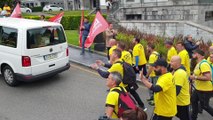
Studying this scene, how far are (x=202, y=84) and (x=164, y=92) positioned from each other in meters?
1.60

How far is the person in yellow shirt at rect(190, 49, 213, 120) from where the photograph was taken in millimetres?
5435

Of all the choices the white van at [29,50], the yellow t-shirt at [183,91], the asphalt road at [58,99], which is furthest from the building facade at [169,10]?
the yellow t-shirt at [183,91]

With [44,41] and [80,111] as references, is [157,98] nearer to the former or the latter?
[80,111]

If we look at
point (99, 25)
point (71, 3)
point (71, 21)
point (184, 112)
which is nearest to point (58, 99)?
point (184, 112)

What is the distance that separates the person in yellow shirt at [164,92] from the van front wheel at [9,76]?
16.6 ft

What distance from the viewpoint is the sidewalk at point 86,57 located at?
11416 mm

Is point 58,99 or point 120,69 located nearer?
point 120,69

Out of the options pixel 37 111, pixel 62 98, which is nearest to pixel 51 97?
pixel 62 98

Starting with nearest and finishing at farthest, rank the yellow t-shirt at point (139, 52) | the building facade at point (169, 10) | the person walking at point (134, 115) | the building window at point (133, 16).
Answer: the person walking at point (134, 115) < the yellow t-shirt at point (139, 52) < the building facade at point (169, 10) < the building window at point (133, 16)

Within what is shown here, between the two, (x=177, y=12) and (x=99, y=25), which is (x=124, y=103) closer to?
(x=99, y=25)

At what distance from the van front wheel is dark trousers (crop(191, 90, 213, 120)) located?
5.20 metres

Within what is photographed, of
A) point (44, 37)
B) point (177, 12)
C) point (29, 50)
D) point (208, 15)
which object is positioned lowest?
point (29, 50)

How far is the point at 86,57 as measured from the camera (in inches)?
488

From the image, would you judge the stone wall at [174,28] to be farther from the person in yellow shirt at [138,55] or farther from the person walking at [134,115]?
the person walking at [134,115]
